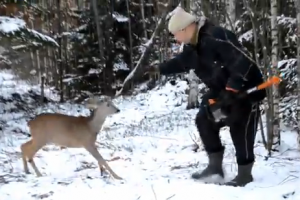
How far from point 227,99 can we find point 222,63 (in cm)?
38

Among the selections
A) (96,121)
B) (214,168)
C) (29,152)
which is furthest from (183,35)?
(29,152)

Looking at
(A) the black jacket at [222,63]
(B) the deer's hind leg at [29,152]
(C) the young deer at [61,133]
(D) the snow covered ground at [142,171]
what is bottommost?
(D) the snow covered ground at [142,171]

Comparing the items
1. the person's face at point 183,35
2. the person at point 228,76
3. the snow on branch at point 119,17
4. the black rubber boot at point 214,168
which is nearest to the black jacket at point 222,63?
the person at point 228,76

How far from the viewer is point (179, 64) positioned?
5.66 meters

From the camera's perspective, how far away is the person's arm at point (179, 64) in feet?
18.0

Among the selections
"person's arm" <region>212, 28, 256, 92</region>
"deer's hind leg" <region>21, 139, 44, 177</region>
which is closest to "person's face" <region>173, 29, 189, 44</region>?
"person's arm" <region>212, 28, 256, 92</region>

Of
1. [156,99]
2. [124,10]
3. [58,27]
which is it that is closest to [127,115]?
[156,99]

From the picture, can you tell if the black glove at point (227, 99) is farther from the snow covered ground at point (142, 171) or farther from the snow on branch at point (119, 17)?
the snow on branch at point (119, 17)

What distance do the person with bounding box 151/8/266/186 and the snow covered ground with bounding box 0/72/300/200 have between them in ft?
1.51

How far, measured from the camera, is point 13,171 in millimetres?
6387

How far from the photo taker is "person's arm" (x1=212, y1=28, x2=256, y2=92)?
4934 mm

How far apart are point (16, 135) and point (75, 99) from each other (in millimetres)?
A: 10871

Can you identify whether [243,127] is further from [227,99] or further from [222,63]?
[222,63]

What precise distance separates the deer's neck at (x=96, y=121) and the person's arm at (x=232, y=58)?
2423 mm
